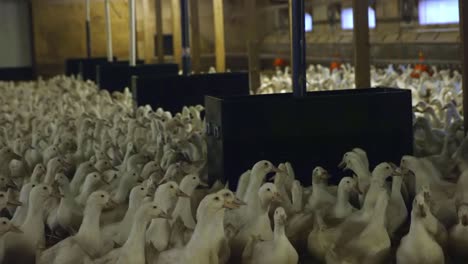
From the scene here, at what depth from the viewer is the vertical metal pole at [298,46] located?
6.49 meters

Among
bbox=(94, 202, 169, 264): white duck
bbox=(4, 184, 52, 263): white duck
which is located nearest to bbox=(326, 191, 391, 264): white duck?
bbox=(94, 202, 169, 264): white duck

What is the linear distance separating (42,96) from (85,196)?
842cm

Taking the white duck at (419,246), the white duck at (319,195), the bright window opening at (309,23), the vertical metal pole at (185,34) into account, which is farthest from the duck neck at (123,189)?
the bright window opening at (309,23)

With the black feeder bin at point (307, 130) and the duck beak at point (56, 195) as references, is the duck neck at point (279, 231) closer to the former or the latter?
the duck beak at point (56, 195)

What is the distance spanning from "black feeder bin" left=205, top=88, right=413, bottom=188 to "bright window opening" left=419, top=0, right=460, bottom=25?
308 inches

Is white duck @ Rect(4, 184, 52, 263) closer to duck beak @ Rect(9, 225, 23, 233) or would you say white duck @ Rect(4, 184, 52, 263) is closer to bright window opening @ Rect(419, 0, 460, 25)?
duck beak @ Rect(9, 225, 23, 233)

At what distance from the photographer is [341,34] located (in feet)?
58.9

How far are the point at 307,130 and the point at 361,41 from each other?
2697 millimetres

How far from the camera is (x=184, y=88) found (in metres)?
10.5

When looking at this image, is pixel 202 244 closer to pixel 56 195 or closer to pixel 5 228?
pixel 5 228

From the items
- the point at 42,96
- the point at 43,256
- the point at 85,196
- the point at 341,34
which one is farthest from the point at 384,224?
the point at 341,34

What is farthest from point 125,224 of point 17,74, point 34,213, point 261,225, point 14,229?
point 17,74

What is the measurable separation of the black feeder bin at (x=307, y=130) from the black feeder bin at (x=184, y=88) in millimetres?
3977

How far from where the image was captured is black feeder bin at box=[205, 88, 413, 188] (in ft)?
20.5
